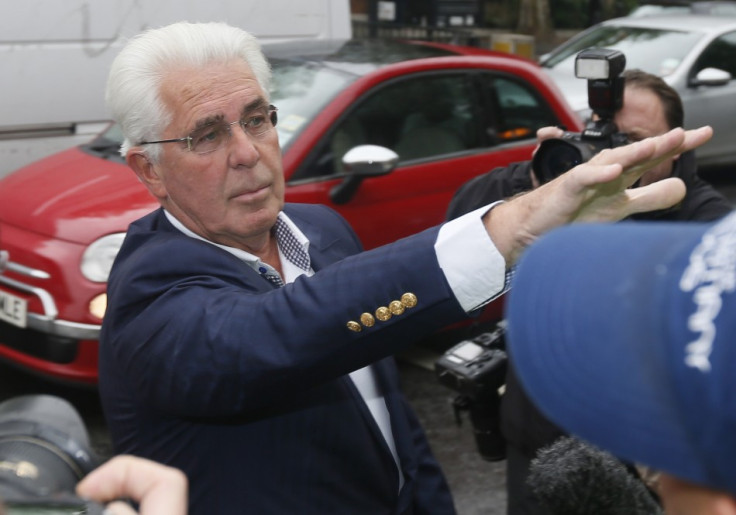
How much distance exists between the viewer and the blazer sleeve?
1441mm

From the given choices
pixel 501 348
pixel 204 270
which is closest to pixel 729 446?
pixel 204 270

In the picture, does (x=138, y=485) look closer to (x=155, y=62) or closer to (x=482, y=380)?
(x=155, y=62)

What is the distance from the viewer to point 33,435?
1333mm

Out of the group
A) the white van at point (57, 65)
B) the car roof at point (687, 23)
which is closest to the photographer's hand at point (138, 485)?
the white van at point (57, 65)

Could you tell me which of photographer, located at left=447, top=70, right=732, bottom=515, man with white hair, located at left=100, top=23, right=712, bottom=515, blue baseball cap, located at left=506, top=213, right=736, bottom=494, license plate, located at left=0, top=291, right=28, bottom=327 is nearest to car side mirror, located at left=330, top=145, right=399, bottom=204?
license plate, located at left=0, top=291, right=28, bottom=327

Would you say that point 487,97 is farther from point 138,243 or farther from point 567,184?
point 567,184

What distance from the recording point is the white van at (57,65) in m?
6.03

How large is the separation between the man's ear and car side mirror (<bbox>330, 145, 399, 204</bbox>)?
2.67 meters

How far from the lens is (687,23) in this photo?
9.18 metres

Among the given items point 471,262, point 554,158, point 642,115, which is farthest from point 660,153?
point 642,115

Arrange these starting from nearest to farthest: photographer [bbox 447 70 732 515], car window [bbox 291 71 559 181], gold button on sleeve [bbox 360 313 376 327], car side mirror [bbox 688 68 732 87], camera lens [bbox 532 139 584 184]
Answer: gold button on sleeve [bbox 360 313 376 327] → camera lens [bbox 532 139 584 184] → photographer [bbox 447 70 732 515] → car window [bbox 291 71 559 181] → car side mirror [bbox 688 68 732 87]

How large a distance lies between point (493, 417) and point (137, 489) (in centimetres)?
175

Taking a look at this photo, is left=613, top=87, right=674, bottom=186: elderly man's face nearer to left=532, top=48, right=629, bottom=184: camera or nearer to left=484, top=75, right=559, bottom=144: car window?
left=532, top=48, right=629, bottom=184: camera

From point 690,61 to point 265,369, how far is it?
790cm
